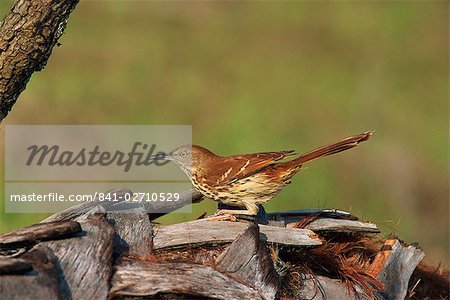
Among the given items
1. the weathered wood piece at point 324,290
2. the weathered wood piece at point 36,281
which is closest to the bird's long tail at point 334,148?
the weathered wood piece at point 324,290

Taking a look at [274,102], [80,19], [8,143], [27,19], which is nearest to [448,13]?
[274,102]

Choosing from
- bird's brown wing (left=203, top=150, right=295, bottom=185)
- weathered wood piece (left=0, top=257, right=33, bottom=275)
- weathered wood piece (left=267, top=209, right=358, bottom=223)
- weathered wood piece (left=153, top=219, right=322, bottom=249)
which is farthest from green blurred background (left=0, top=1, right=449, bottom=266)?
weathered wood piece (left=0, top=257, right=33, bottom=275)

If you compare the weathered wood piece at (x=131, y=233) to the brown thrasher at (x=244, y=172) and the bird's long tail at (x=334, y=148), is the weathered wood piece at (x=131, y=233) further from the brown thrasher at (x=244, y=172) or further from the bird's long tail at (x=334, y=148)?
the bird's long tail at (x=334, y=148)

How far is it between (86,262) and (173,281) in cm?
39

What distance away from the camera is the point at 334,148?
19.1 ft

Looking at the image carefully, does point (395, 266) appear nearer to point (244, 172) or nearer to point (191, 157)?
point (244, 172)

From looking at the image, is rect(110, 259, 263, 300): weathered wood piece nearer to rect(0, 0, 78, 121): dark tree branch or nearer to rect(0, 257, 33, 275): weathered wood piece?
rect(0, 257, 33, 275): weathered wood piece

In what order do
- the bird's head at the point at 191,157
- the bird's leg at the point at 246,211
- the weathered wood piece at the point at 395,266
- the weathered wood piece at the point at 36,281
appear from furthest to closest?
1. the bird's head at the point at 191,157
2. the weathered wood piece at the point at 395,266
3. the bird's leg at the point at 246,211
4. the weathered wood piece at the point at 36,281

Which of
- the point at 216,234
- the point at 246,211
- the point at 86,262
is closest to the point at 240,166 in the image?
the point at 246,211

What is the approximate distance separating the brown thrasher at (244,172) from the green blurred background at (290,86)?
141 inches

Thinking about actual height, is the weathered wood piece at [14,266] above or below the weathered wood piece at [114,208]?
below

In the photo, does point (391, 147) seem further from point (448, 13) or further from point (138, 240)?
point (138, 240)

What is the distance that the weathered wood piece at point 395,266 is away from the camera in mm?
5566

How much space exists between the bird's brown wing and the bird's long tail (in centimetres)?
17
